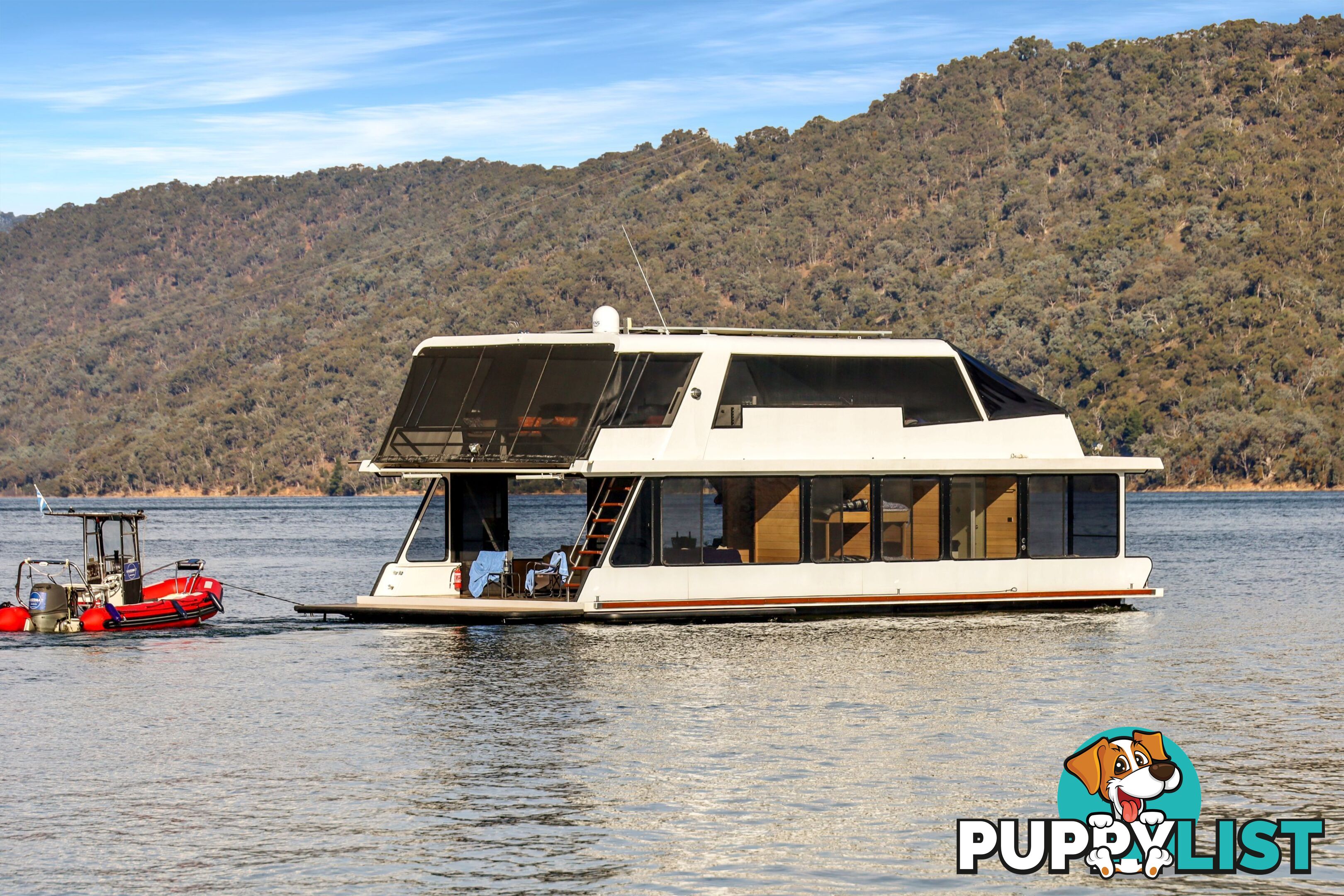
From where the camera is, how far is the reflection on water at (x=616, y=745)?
13.2 metres

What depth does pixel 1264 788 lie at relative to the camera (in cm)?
1573

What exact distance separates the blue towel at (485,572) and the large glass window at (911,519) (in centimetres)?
613

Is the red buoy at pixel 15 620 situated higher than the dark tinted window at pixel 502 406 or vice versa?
the dark tinted window at pixel 502 406

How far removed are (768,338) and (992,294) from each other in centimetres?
16858

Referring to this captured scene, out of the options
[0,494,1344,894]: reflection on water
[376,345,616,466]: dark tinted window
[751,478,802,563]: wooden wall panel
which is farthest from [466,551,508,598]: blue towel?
[751,478,802,563]: wooden wall panel

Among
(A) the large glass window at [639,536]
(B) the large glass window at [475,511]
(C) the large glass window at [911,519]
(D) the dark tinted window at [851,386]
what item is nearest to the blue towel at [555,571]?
(A) the large glass window at [639,536]

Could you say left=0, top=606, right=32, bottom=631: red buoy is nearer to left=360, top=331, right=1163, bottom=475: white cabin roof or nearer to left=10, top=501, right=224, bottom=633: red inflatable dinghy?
left=10, top=501, right=224, bottom=633: red inflatable dinghy

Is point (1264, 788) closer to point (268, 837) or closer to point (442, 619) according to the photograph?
point (268, 837)

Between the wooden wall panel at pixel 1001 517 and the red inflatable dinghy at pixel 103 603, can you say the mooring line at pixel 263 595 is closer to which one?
the red inflatable dinghy at pixel 103 603

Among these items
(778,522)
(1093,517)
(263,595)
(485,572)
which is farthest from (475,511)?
(1093,517)

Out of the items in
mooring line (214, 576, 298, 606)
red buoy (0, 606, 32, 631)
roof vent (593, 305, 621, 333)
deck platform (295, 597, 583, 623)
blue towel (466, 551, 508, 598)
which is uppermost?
roof vent (593, 305, 621, 333)

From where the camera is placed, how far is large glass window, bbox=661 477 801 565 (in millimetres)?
26000

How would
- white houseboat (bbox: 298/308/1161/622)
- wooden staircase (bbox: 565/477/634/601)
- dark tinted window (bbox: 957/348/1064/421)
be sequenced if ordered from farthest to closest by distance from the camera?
dark tinted window (bbox: 957/348/1064/421)
wooden staircase (bbox: 565/477/634/601)
white houseboat (bbox: 298/308/1161/622)

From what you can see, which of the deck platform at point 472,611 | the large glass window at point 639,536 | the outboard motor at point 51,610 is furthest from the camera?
the outboard motor at point 51,610
